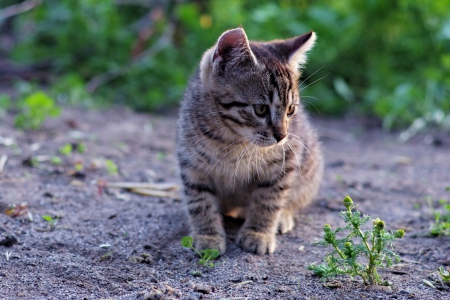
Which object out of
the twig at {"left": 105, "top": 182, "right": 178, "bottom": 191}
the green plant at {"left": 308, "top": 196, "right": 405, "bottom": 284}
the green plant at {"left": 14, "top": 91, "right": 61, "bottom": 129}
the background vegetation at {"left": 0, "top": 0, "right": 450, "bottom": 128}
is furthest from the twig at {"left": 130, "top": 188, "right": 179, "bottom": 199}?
the background vegetation at {"left": 0, "top": 0, "right": 450, "bottom": 128}

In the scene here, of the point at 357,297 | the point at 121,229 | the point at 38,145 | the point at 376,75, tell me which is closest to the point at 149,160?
the point at 38,145

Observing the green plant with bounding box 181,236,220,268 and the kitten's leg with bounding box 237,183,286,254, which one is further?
the kitten's leg with bounding box 237,183,286,254

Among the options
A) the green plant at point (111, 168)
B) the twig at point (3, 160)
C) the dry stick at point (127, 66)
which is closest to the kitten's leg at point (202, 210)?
the green plant at point (111, 168)

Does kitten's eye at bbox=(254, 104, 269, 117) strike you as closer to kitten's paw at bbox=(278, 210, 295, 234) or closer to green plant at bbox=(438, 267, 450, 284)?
kitten's paw at bbox=(278, 210, 295, 234)

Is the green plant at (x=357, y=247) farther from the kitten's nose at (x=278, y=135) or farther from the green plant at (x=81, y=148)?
the green plant at (x=81, y=148)

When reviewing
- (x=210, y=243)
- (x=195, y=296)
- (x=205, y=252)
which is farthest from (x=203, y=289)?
(x=210, y=243)

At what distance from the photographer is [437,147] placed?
6.91 m

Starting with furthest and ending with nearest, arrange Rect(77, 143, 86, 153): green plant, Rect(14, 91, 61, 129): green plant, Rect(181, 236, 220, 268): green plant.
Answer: Rect(14, 91, 61, 129): green plant, Rect(77, 143, 86, 153): green plant, Rect(181, 236, 220, 268): green plant

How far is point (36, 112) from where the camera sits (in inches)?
237

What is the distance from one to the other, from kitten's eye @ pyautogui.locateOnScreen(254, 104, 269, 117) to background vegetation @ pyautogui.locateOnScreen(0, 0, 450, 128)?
4.61 m

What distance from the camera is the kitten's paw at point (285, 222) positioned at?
432cm

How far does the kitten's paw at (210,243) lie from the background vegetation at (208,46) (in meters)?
4.74

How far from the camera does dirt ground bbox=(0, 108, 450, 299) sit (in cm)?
305

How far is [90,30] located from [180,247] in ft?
20.2
